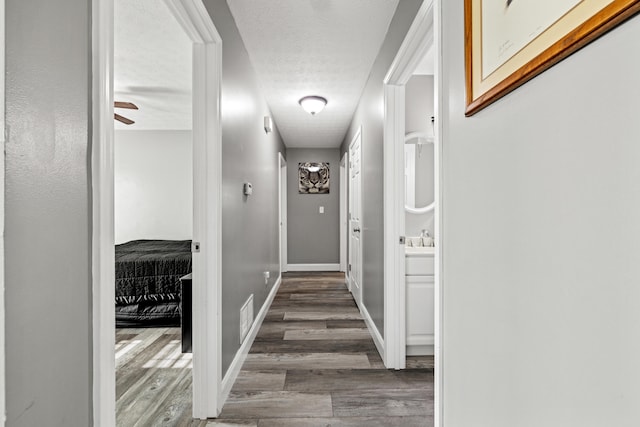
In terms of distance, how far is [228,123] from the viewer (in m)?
2.11

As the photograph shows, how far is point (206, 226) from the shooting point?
5.95 ft

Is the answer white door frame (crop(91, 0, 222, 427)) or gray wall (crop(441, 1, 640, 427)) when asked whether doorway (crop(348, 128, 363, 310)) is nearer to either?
white door frame (crop(91, 0, 222, 427))

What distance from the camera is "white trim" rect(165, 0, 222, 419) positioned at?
1.80 m

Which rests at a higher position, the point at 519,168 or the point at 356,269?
the point at 519,168

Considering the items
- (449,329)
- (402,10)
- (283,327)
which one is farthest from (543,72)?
(283,327)

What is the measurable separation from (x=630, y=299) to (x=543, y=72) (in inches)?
19.1

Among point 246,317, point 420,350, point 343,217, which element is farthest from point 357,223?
point 343,217

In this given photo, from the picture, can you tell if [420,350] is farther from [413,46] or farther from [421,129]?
[413,46]

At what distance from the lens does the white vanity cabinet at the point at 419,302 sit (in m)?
2.49

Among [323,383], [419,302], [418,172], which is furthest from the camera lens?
[418,172]

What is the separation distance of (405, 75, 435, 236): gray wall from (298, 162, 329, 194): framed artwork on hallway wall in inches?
135

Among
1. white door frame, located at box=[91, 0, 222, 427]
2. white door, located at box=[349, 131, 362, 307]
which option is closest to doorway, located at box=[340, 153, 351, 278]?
white door, located at box=[349, 131, 362, 307]

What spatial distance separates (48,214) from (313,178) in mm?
5768

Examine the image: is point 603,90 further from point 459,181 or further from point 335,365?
point 335,365
